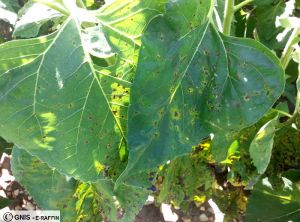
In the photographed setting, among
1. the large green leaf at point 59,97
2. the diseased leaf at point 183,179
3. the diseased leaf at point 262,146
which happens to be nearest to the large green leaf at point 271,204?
the diseased leaf at point 183,179

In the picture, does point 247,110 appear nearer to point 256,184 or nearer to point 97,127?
point 97,127

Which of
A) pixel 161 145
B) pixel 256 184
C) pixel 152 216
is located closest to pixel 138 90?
pixel 161 145

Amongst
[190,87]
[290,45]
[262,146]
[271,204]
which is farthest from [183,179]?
[190,87]

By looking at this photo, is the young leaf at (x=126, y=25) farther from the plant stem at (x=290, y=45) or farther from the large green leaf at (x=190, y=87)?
the plant stem at (x=290, y=45)

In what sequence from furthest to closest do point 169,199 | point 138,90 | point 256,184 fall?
point 169,199, point 256,184, point 138,90

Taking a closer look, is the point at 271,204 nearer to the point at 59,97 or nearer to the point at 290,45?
the point at 290,45

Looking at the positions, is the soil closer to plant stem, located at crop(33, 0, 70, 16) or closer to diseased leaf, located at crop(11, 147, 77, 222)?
diseased leaf, located at crop(11, 147, 77, 222)

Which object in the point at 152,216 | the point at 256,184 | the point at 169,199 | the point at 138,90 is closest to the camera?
the point at 138,90

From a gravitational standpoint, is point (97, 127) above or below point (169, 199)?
above
